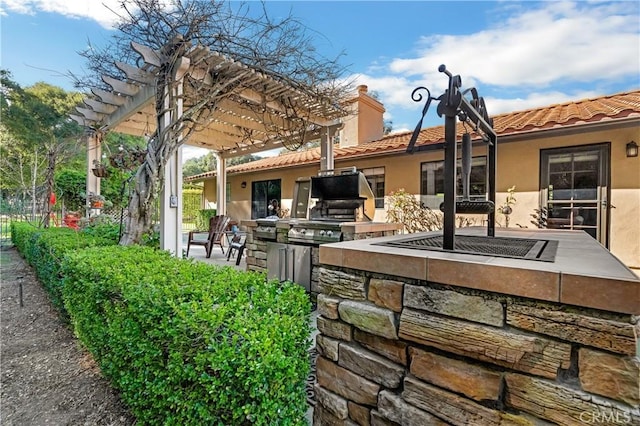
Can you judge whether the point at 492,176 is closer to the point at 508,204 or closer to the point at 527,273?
the point at 527,273

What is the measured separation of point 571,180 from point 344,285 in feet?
18.3

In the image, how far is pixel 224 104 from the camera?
5617 millimetres

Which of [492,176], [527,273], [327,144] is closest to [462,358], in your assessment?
[527,273]

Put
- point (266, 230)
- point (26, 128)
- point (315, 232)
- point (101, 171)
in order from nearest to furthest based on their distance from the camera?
point (315, 232)
point (266, 230)
point (101, 171)
point (26, 128)

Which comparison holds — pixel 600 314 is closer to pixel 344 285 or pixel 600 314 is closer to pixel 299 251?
pixel 344 285

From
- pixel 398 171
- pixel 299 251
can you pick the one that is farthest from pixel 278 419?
pixel 398 171

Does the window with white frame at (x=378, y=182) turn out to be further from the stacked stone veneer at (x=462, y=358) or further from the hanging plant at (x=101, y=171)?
the stacked stone veneer at (x=462, y=358)

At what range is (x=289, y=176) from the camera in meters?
9.77

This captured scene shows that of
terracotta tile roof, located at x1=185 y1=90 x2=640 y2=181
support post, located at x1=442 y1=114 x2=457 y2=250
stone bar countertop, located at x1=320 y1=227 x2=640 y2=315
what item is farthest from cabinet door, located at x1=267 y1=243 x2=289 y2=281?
support post, located at x1=442 y1=114 x2=457 y2=250

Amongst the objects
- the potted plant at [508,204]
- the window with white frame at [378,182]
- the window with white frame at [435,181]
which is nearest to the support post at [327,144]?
the window with white frame at [378,182]

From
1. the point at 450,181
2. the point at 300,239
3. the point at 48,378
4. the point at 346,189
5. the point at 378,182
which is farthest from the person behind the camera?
the point at 378,182

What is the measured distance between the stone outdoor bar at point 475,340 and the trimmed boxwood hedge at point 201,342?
232 millimetres

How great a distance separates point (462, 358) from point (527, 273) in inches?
15.3

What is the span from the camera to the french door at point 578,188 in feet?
16.2
